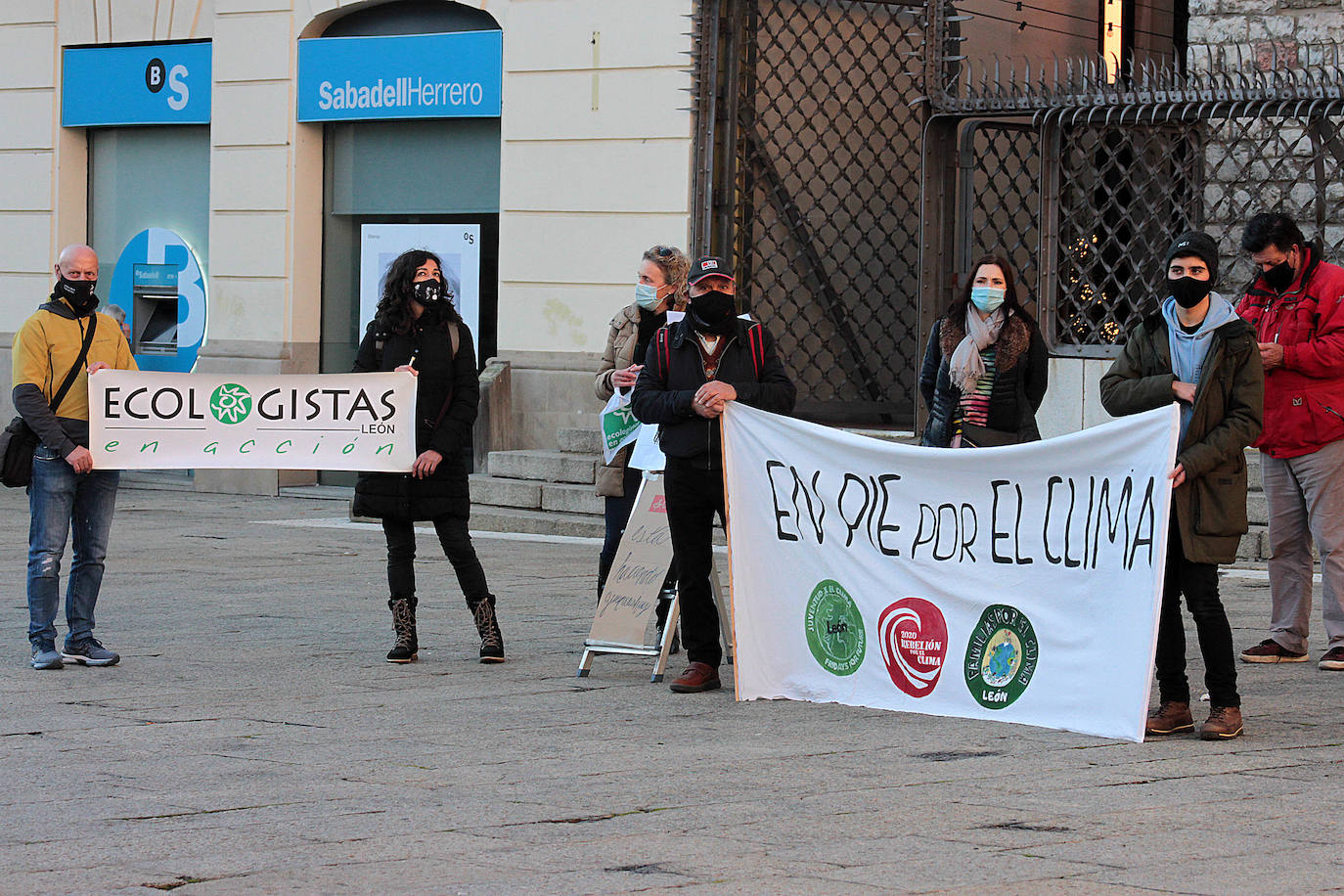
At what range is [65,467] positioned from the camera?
8.45m

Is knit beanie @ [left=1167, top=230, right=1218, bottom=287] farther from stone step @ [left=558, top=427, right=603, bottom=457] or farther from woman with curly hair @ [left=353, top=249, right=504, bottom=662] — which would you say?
stone step @ [left=558, top=427, right=603, bottom=457]

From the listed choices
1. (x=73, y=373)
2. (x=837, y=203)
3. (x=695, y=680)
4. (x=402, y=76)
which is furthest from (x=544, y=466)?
(x=695, y=680)

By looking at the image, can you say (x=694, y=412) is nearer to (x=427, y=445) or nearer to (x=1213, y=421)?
(x=427, y=445)

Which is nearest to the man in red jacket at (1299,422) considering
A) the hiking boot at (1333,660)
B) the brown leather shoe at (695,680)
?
the hiking boot at (1333,660)

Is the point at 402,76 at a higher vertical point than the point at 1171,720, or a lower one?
higher

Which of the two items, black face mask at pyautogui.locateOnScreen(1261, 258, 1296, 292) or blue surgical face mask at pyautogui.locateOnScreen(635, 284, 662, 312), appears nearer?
black face mask at pyautogui.locateOnScreen(1261, 258, 1296, 292)

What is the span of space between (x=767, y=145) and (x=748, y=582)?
901 cm

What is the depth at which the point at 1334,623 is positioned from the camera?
27.8 feet

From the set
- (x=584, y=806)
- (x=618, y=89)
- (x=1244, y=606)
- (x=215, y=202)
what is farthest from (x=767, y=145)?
(x=584, y=806)

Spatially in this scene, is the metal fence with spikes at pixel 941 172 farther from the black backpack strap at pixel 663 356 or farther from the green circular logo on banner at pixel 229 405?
the green circular logo on banner at pixel 229 405

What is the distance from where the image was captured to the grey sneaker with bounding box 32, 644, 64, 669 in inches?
331

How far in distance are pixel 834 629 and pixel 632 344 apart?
1.93 meters

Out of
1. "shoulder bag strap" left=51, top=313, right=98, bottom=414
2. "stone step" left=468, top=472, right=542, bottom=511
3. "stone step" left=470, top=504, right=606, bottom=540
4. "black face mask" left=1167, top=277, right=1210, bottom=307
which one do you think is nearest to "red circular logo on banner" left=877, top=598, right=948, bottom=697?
"black face mask" left=1167, top=277, right=1210, bottom=307

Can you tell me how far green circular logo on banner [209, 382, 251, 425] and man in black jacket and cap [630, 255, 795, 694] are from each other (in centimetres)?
232
